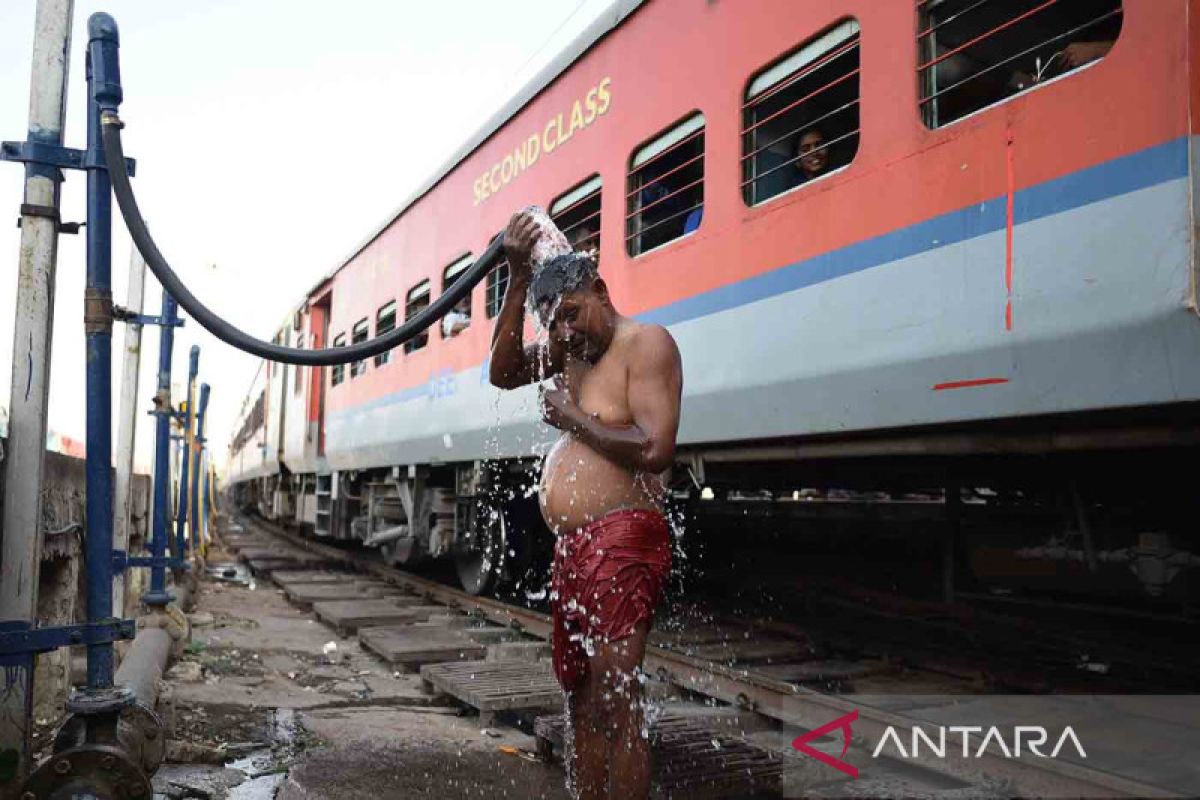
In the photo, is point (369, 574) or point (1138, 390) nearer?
point (1138, 390)

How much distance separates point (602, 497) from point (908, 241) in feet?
5.91

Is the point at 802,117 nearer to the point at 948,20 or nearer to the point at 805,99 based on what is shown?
the point at 805,99

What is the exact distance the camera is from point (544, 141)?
21.4 ft

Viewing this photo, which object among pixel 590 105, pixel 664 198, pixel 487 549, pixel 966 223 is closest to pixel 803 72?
pixel 664 198

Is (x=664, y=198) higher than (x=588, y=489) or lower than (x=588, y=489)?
higher

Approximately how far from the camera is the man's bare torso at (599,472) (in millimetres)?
2469

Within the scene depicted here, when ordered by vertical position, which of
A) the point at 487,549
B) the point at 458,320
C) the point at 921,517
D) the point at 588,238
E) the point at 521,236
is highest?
the point at 588,238

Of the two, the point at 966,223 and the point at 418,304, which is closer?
the point at 966,223

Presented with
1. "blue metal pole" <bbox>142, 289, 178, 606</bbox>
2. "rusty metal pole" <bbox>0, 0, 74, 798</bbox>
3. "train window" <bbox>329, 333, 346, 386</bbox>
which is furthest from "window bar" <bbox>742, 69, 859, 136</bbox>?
"train window" <bbox>329, 333, 346, 386</bbox>

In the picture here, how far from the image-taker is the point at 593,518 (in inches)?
97.1

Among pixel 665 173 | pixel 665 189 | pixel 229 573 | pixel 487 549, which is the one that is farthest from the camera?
pixel 229 573

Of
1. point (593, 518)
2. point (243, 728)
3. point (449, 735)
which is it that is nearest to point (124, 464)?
point (243, 728)

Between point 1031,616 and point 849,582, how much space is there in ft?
4.93

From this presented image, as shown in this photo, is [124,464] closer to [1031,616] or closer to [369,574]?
[1031,616]
